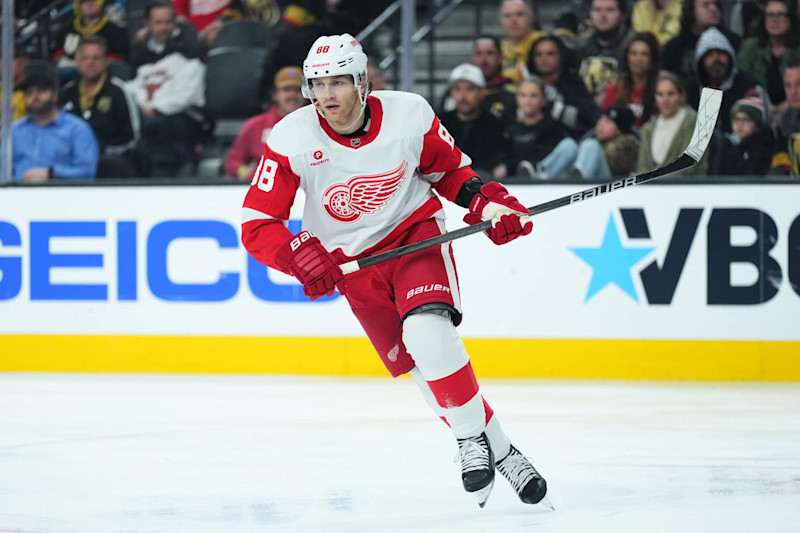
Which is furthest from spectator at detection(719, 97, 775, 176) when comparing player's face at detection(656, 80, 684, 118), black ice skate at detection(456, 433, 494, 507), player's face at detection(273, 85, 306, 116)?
black ice skate at detection(456, 433, 494, 507)

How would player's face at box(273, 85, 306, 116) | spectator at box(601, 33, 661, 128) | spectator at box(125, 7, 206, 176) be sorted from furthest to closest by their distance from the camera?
spectator at box(125, 7, 206, 176) < player's face at box(273, 85, 306, 116) < spectator at box(601, 33, 661, 128)

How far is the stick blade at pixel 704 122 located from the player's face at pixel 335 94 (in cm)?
93

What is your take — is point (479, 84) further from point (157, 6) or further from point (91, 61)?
point (91, 61)

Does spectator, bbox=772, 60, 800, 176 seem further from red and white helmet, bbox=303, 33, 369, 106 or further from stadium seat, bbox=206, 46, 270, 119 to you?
red and white helmet, bbox=303, 33, 369, 106

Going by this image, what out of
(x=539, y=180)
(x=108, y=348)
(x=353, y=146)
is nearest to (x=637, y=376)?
(x=539, y=180)

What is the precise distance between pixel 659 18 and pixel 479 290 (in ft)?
5.06

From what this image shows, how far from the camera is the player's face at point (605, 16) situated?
5.75m

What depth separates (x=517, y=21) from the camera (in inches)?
234

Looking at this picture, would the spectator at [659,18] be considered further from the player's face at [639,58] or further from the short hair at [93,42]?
the short hair at [93,42]

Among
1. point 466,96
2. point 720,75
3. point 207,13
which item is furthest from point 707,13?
point 207,13

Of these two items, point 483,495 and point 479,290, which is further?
point 479,290

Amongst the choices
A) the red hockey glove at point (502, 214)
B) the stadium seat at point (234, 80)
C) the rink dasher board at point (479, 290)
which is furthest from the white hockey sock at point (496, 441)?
the stadium seat at point (234, 80)

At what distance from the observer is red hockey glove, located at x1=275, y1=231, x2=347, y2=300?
2793 millimetres

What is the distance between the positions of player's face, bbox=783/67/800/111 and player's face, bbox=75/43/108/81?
3.40m
